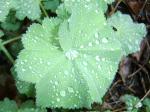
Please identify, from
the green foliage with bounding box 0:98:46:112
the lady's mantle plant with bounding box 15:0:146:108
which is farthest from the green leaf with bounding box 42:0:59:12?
the green foliage with bounding box 0:98:46:112

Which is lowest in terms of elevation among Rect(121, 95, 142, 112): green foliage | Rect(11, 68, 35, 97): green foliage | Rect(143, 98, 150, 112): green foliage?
Rect(143, 98, 150, 112): green foliage

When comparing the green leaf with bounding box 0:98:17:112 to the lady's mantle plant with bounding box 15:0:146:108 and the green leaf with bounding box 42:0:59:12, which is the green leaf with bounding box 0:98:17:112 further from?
the green leaf with bounding box 42:0:59:12

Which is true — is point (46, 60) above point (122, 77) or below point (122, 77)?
above

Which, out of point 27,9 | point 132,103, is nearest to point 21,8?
point 27,9

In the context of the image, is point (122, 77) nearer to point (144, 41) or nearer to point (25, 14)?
point (144, 41)

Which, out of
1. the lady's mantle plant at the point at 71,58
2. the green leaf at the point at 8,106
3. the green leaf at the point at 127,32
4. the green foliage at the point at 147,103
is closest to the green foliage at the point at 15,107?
the green leaf at the point at 8,106

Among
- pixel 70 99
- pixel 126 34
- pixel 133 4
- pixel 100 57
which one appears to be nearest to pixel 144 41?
pixel 133 4
